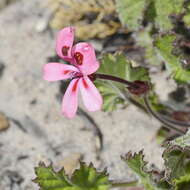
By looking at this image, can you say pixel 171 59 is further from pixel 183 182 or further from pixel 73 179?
pixel 73 179

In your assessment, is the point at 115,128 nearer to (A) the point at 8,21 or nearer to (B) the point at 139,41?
(B) the point at 139,41

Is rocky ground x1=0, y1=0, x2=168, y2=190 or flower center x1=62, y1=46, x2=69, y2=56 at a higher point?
flower center x1=62, y1=46, x2=69, y2=56

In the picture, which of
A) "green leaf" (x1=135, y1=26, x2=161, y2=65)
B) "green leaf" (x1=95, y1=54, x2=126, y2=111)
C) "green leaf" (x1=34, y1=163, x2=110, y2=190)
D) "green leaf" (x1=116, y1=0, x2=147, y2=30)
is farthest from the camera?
"green leaf" (x1=135, y1=26, x2=161, y2=65)

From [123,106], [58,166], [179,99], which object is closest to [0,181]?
[58,166]

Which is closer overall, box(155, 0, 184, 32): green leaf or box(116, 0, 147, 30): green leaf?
box(155, 0, 184, 32): green leaf

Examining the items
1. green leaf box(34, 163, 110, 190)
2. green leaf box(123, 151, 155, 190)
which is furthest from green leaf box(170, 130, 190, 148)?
green leaf box(34, 163, 110, 190)

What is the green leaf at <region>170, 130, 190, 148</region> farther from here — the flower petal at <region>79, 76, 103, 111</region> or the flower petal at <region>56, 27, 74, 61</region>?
the flower petal at <region>56, 27, 74, 61</region>
